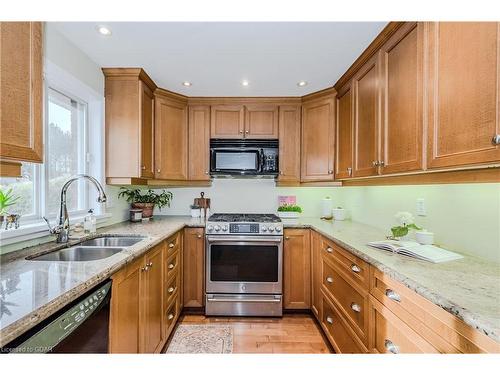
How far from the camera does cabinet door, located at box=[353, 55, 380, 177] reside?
5.65 feet

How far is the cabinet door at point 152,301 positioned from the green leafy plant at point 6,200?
2.45 ft

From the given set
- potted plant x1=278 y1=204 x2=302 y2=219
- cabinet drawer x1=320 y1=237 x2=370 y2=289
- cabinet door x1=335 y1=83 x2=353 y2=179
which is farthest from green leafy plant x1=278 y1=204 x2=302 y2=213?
cabinet drawer x1=320 y1=237 x2=370 y2=289

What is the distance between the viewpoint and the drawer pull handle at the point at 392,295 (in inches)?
41.7

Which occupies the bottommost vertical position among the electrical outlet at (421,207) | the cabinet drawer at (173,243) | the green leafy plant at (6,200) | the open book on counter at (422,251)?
the cabinet drawer at (173,243)

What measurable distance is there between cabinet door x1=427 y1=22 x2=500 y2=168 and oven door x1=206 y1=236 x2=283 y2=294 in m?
1.61

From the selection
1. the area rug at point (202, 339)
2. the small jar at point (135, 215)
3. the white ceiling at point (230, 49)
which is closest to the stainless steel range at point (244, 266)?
the area rug at point (202, 339)

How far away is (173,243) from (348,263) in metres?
1.46

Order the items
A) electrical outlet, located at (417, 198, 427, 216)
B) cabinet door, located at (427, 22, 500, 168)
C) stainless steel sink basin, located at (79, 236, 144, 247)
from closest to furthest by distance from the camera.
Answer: cabinet door, located at (427, 22, 500, 168)
electrical outlet, located at (417, 198, 427, 216)
stainless steel sink basin, located at (79, 236, 144, 247)

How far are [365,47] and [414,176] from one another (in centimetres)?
102

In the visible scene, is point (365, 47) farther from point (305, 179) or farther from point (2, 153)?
point (2, 153)

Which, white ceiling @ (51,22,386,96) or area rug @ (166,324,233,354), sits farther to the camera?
area rug @ (166,324,233,354)

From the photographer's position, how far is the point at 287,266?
246 cm

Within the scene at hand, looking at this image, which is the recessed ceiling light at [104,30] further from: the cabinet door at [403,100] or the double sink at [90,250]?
the cabinet door at [403,100]

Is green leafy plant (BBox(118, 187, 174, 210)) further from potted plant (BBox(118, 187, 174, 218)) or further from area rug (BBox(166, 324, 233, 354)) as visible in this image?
area rug (BBox(166, 324, 233, 354))
